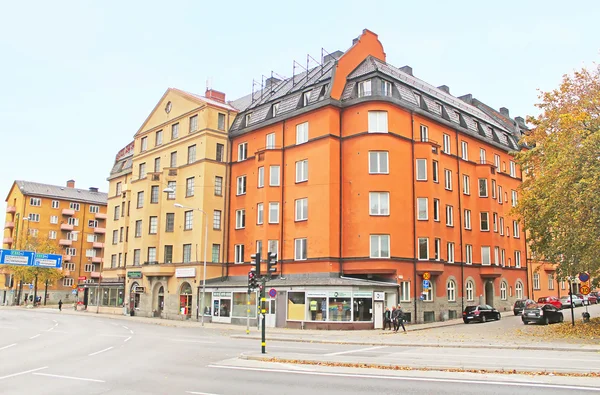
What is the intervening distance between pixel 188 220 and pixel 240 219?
4.85 metres

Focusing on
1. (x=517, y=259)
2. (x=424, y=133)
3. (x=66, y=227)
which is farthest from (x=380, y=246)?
(x=66, y=227)

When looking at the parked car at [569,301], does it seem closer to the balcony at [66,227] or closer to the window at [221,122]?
the window at [221,122]

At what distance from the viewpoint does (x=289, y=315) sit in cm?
3588

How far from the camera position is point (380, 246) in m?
36.6

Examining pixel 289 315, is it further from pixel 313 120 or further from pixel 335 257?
pixel 313 120

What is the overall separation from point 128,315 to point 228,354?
35607mm

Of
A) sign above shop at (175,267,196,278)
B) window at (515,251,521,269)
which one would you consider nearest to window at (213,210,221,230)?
sign above shop at (175,267,196,278)

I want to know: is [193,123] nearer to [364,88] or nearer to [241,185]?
[241,185]

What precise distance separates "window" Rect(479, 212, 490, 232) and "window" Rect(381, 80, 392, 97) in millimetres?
14820

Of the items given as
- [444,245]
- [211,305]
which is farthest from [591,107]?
[211,305]

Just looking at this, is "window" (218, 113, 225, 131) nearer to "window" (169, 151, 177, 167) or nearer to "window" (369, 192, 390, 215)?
"window" (169, 151, 177, 167)

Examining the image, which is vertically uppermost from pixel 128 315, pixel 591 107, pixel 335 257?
pixel 591 107

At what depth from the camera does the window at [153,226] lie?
49969 millimetres

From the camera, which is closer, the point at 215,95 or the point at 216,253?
the point at 216,253
